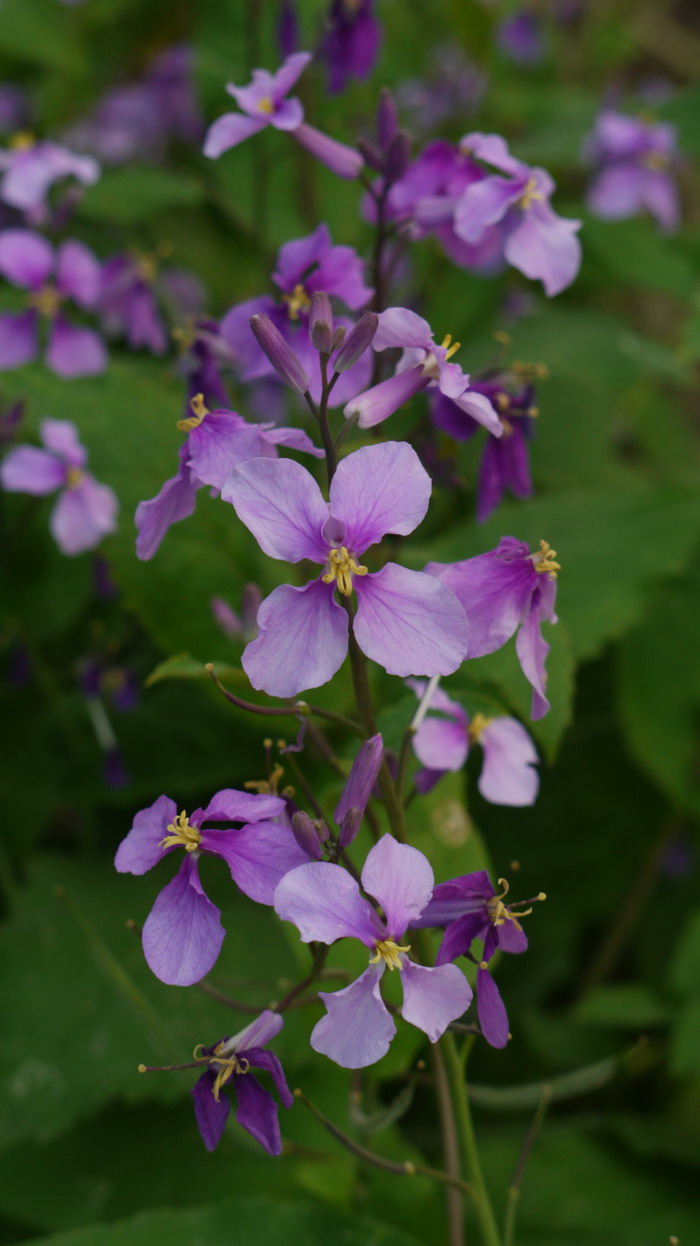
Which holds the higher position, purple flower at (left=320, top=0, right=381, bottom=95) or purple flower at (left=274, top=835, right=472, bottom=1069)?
purple flower at (left=320, top=0, right=381, bottom=95)

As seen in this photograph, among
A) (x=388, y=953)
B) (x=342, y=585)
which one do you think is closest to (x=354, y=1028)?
(x=388, y=953)

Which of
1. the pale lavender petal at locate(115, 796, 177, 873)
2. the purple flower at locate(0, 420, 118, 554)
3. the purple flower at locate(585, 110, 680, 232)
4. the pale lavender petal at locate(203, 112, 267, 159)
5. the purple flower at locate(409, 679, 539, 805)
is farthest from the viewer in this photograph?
the purple flower at locate(585, 110, 680, 232)

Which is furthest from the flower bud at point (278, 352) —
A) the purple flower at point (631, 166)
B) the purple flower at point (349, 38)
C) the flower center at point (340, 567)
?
the purple flower at point (631, 166)

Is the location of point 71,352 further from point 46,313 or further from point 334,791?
Answer: point 334,791

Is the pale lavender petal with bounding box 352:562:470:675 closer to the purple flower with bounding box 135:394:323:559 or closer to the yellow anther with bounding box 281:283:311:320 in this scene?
the purple flower with bounding box 135:394:323:559

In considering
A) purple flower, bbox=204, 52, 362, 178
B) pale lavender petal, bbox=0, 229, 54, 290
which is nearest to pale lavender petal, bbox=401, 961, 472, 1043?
purple flower, bbox=204, 52, 362, 178

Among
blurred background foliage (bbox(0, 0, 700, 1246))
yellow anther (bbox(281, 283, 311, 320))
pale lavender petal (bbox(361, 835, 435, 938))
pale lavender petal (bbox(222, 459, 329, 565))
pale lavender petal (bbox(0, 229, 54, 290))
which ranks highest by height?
pale lavender petal (bbox(222, 459, 329, 565))
